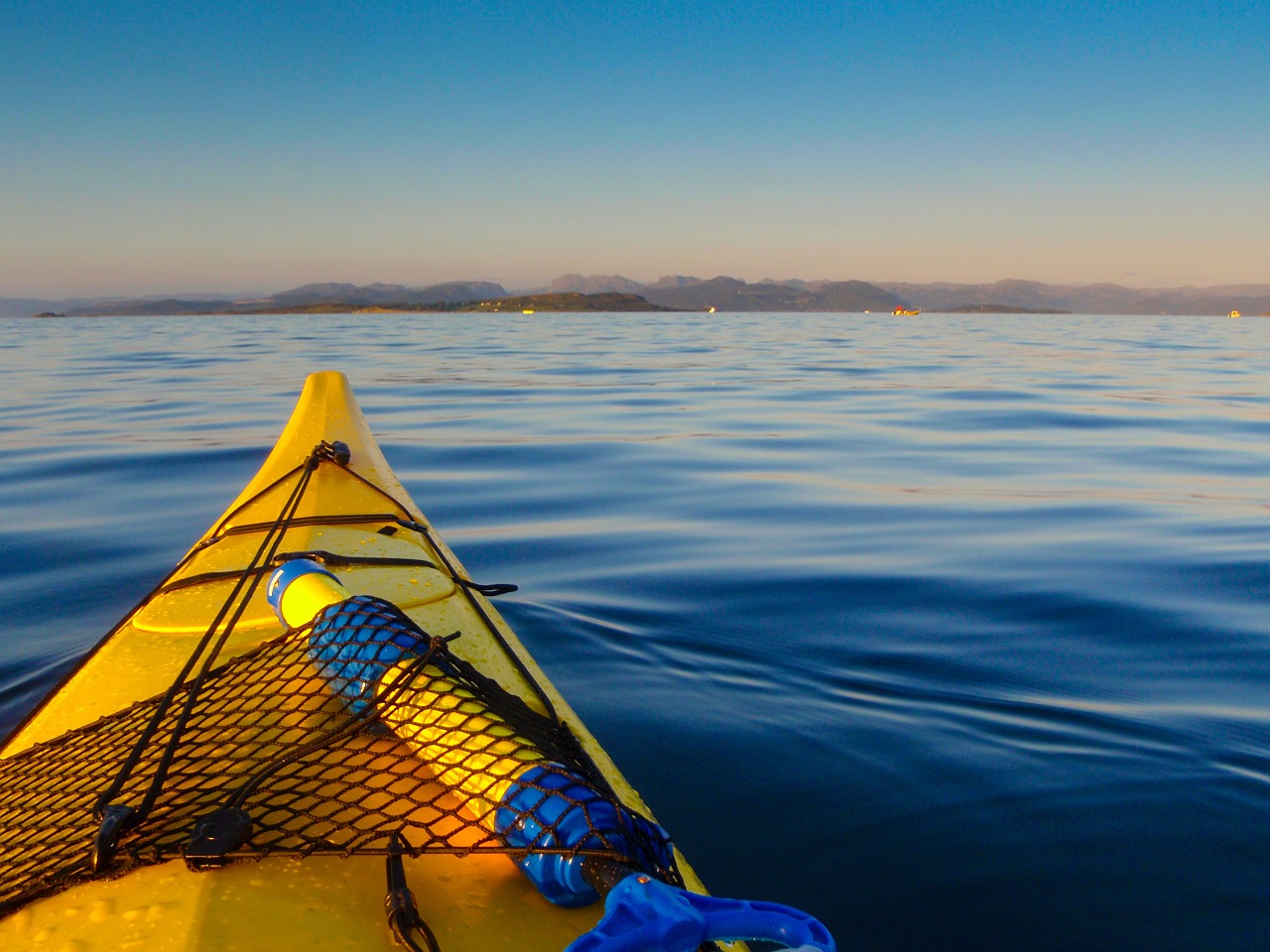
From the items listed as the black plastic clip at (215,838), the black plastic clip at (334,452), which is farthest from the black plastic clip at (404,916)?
the black plastic clip at (334,452)

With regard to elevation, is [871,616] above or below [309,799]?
below

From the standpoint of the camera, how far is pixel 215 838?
155 cm

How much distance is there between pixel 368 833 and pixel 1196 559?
17.7 feet

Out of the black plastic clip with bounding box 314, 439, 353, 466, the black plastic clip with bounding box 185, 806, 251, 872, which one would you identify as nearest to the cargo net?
the black plastic clip with bounding box 185, 806, 251, 872

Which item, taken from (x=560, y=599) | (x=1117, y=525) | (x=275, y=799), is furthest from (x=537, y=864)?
(x=1117, y=525)

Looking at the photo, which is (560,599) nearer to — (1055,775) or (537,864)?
(1055,775)

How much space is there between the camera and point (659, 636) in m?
4.19

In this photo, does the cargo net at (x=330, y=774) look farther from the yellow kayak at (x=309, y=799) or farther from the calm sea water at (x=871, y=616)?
the calm sea water at (x=871, y=616)

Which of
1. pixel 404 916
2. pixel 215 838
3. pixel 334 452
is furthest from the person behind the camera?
pixel 334 452

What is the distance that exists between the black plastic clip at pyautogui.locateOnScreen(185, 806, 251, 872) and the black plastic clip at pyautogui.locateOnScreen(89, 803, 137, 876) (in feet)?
0.39

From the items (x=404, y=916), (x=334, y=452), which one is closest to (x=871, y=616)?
(x=334, y=452)

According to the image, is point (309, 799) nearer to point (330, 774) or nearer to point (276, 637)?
point (330, 774)

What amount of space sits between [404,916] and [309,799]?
0.46m

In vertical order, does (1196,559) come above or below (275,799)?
below
